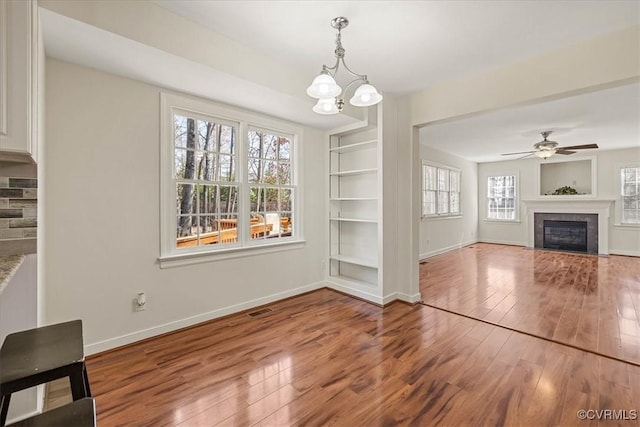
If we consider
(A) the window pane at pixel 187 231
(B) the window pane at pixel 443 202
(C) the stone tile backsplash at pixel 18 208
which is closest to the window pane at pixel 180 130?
(A) the window pane at pixel 187 231

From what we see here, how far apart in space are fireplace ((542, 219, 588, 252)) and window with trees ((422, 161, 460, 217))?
2.40 meters

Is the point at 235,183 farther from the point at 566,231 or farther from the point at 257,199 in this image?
the point at 566,231

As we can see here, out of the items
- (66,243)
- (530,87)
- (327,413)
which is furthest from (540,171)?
(66,243)

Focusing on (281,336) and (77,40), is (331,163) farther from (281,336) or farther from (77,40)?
(77,40)

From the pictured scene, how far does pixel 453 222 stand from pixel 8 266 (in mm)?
8027

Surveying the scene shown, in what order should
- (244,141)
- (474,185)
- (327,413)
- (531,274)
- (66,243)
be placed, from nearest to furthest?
(327,413), (66,243), (244,141), (531,274), (474,185)

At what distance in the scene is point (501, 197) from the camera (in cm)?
856

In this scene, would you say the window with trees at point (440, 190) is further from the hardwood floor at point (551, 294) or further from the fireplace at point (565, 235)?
the fireplace at point (565, 235)

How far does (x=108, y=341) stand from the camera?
7.85 ft

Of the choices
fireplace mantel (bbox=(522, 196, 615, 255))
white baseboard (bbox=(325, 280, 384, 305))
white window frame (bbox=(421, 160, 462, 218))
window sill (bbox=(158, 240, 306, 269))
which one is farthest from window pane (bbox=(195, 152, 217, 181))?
fireplace mantel (bbox=(522, 196, 615, 255))

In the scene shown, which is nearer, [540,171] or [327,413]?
[327,413]

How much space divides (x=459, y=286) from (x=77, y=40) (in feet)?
16.5

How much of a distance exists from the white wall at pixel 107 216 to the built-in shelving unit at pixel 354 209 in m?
1.95

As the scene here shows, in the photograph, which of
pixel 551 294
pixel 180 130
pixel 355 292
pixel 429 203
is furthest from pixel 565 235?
pixel 180 130
